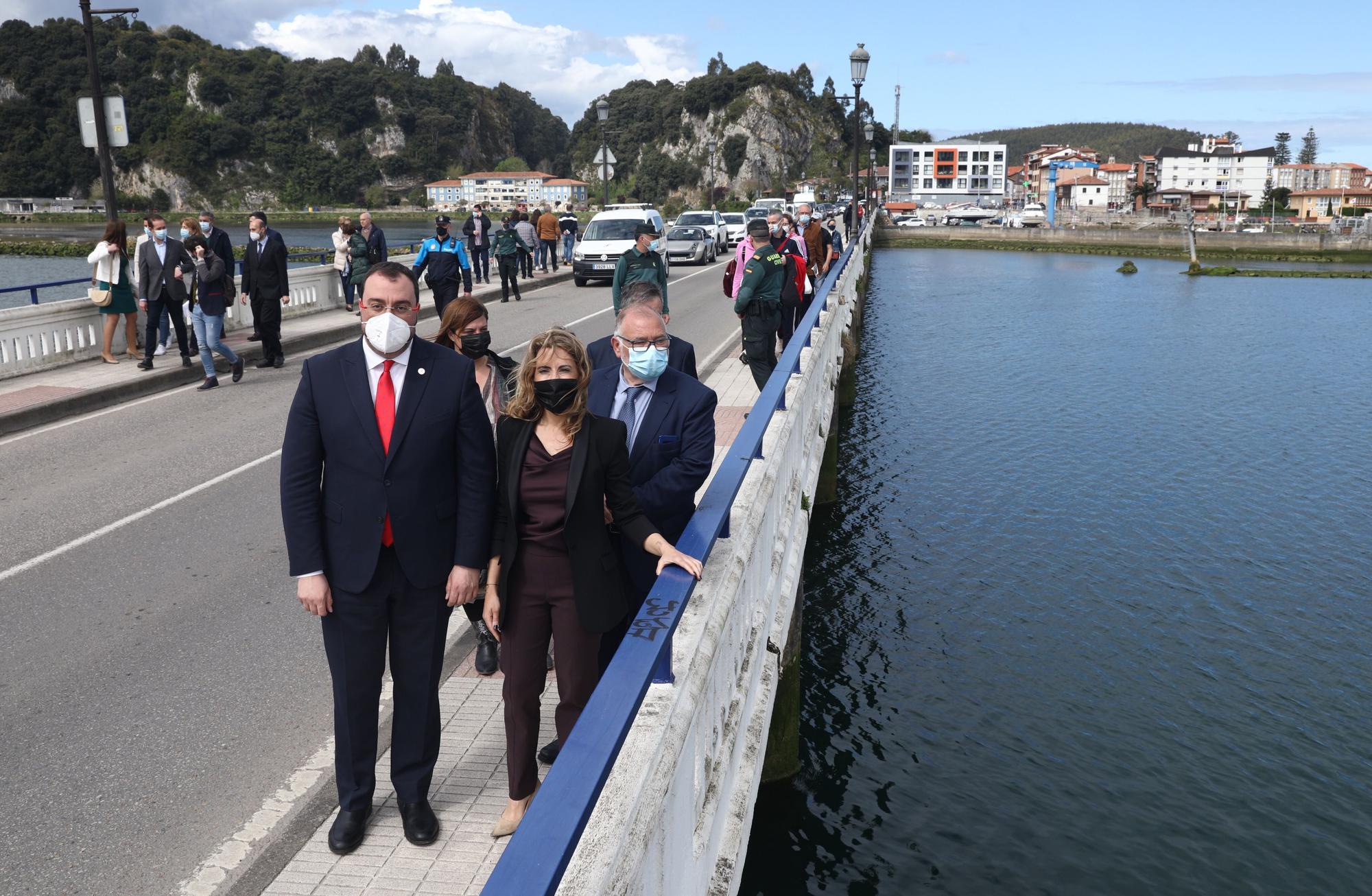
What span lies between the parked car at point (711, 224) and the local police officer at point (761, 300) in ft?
91.9

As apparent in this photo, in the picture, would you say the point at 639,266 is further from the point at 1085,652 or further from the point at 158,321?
the point at 158,321

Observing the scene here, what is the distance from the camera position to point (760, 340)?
443 inches

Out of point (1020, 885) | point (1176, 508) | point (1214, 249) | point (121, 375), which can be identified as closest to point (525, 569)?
point (1020, 885)

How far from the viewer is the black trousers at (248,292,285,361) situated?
14.3 meters

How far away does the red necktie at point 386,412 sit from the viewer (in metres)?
3.65

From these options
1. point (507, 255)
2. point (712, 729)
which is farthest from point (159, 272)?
point (712, 729)

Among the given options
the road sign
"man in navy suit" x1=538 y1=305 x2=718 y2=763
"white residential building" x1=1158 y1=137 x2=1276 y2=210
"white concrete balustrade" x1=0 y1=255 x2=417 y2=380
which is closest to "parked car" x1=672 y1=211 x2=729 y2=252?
the road sign

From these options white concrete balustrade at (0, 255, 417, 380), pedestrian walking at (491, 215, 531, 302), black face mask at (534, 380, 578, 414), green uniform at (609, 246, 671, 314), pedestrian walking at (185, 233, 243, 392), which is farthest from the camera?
pedestrian walking at (491, 215, 531, 302)

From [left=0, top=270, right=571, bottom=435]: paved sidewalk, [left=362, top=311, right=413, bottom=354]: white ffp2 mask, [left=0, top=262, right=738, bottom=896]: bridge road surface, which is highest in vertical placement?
[left=362, top=311, right=413, bottom=354]: white ffp2 mask

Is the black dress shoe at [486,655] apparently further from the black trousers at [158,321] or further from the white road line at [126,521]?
the black trousers at [158,321]

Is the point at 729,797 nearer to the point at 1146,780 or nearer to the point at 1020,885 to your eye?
the point at 1020,885

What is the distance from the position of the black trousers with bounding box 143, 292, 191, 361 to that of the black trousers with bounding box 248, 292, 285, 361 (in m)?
0.91

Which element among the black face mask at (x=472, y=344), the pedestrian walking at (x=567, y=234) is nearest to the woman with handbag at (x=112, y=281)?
the black face mask at (x=472, y=344)

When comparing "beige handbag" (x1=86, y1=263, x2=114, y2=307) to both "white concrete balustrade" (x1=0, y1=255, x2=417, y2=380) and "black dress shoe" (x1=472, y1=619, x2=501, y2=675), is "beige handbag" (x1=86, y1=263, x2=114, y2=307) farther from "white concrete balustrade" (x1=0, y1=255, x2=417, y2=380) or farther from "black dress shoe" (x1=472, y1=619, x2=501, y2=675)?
"black dress shoe" (x1=472, y1=619, x2=501, y2=675)
